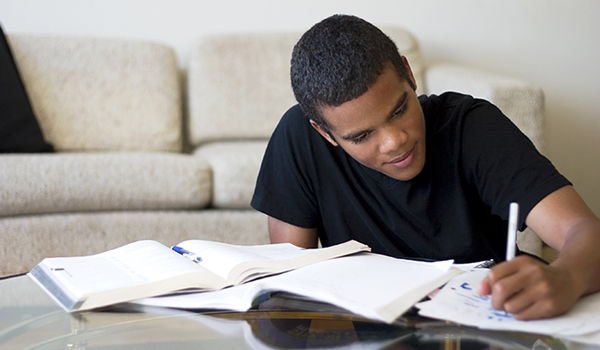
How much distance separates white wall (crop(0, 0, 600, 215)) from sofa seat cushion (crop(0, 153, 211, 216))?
34.5 inches

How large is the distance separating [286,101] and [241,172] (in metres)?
0.56

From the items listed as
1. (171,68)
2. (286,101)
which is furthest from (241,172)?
(171,68)

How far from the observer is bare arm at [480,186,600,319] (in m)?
0.55

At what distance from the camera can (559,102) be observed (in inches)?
99.7

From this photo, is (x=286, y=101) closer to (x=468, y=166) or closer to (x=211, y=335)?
(x=468, y=166)

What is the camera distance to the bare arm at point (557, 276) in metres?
0.55

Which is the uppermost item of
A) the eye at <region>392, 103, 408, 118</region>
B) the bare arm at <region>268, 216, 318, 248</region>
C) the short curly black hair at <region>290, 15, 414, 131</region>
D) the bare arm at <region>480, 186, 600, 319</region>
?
the short curly black hair at <region>290, 15, 414, 131</region>

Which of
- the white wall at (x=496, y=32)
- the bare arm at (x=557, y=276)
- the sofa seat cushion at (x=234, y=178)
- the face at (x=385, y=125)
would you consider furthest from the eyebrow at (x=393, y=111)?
the white wall at (x=496, y=32)

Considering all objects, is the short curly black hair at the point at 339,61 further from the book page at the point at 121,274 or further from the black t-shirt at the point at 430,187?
the book page at the point at 121,274

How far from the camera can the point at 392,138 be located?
2.74 feet

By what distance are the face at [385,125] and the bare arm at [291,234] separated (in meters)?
0.25

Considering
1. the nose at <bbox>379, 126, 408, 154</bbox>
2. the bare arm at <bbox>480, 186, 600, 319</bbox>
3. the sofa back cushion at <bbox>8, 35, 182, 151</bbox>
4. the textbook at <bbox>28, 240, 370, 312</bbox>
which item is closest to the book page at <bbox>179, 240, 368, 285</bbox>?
the textbook at <bbox>28, 240, 370, 312</bbox>

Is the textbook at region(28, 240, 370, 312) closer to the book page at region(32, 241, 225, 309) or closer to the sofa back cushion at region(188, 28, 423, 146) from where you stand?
the book page at region(32, 241, 225, 309)

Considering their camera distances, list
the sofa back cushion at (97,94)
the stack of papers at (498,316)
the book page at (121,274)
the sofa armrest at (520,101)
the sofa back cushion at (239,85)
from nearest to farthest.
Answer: the stack of papers at (498,316), the book page at (121,274), the sofa armrest at (520,101), the sofa back cushion at (97,94), the sofa back cushion at (239,85)
